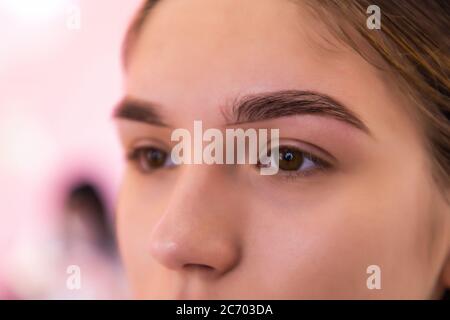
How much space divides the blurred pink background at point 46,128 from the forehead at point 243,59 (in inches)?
11.1

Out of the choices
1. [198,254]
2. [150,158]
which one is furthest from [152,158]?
[198,254]

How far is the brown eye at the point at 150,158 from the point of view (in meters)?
0.83

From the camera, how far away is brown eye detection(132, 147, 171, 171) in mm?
833

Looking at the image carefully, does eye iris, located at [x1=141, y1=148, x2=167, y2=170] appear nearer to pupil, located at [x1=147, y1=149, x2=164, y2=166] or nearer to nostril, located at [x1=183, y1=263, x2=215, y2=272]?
pupil, located at [x1=147, y1=149, x2=164, y2=166]

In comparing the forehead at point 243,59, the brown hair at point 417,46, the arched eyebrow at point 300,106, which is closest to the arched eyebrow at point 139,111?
the forehead at point 243,59

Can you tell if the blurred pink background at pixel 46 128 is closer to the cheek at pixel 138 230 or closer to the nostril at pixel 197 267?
the cheek at pixel 138 230

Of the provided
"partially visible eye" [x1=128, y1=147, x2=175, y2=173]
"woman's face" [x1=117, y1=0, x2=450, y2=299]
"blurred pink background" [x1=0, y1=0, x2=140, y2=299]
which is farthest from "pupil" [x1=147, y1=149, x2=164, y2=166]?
"blurred pink background" [x1=0, y1=0, x2=140, y2=299]

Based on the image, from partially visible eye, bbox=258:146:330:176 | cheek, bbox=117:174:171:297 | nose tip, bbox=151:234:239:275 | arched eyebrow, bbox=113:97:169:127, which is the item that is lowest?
nose tip, bbox=151:234:239:275

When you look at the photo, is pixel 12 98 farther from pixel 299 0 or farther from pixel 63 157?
pixel 299 0

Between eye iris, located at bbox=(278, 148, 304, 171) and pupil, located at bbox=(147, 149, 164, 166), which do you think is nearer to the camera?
eye iris, located at bbox=(278, 148, 304, 171)

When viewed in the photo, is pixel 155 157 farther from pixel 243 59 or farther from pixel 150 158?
pixel 243 59
